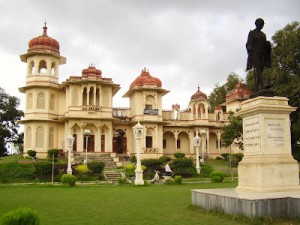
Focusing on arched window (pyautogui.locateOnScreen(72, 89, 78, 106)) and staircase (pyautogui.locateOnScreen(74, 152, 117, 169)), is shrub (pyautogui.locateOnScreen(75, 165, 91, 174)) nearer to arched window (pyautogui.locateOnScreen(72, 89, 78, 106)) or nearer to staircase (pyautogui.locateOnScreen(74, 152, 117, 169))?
staircase (pyautogui.locateOnScreen(74, 152, 117, 169))

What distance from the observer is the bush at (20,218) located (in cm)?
451

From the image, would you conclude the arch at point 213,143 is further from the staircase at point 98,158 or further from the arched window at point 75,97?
the arched window at point 75,97

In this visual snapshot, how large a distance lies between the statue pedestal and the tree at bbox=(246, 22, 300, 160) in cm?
2088

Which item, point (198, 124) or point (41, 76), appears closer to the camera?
point (41, 76)

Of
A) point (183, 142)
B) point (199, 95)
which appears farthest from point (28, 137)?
point (199, 95)

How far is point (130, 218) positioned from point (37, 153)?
3023 centimetres

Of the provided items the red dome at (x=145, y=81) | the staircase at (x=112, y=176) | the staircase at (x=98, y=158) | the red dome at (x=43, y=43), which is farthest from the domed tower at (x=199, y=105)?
the staircase at (x=112, y=176)

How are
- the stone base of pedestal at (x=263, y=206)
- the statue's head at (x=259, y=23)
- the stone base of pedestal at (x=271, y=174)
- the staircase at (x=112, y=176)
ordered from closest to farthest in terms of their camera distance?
the stone base of pedestal at (x=263, y=206), the stone base of pedestal at (x=271, y=174), the statue's head at (x=259, y=23), the staircase at (x=112, y=176)

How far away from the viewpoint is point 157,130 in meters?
38.7

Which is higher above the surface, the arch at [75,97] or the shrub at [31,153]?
the arch at [75,97]

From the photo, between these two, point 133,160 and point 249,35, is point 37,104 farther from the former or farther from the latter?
point 249,35

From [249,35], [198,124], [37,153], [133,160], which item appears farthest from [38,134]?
[249,35]

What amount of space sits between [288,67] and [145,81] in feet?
49.0

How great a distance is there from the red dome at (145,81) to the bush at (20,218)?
34521 millimetres
